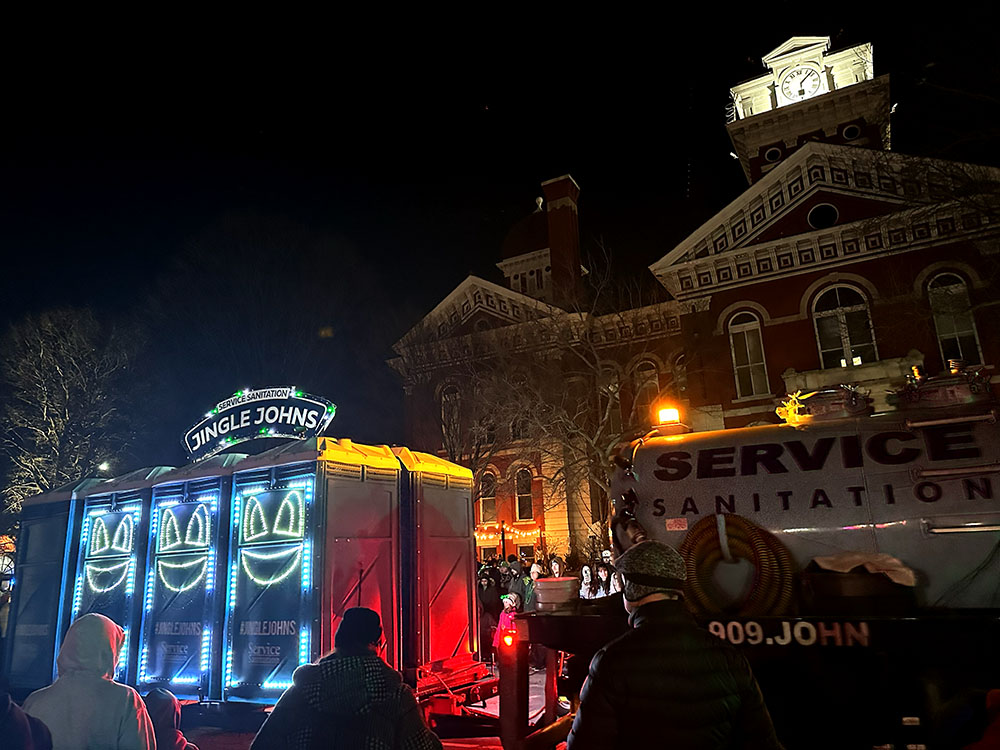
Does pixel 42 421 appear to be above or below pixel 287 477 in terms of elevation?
above

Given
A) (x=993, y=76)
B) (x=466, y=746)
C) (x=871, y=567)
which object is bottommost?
(x=466, y=746)

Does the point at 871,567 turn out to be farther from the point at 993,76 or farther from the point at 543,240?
the point at 543,240

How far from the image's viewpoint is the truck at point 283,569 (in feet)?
27.8

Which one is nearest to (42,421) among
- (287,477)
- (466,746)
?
(287,477)

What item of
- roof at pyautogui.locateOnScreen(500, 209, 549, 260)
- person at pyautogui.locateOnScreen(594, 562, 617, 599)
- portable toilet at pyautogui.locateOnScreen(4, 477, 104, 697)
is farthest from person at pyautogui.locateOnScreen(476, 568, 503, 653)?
roof at pyautogui.locateOnScreen(500, 209, 549, 260)

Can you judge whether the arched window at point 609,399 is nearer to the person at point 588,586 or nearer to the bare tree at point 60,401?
the person at point 588,586

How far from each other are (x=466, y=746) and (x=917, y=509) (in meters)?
5.47

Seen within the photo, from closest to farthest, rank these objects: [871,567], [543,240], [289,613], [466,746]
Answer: [871,567]
[466,746]
[289,613]
[543,240]

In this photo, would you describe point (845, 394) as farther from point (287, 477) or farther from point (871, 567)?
point (287, 477)

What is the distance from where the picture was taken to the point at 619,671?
106 inches

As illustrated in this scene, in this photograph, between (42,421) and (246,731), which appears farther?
(42,421)

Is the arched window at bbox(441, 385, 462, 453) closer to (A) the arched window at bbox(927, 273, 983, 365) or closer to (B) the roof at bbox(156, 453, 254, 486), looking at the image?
(B) the roof at bbox(156, 453, 254, 486)

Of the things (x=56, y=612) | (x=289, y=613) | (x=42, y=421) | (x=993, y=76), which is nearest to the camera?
(x=289, y=613)

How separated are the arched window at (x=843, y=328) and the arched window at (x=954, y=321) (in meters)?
1.87
